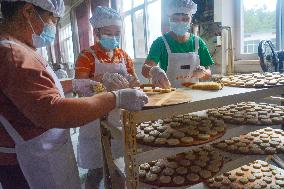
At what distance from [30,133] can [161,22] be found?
4.83m

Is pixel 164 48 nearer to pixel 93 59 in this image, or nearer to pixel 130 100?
pixel 93 59

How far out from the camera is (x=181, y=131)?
59.6 inches

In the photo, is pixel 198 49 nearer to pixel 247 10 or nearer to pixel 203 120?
pixel 203 120

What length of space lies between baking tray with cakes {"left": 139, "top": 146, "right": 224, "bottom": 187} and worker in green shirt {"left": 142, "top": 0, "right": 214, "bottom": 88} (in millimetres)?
759

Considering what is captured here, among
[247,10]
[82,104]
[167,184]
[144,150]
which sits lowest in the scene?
[167,184]

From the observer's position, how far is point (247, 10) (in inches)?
167

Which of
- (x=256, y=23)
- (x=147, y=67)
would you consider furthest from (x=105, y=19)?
(x=256, y=23)

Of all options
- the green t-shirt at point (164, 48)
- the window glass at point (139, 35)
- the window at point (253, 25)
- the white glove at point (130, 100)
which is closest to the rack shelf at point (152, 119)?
the white glove at point (130, 100)

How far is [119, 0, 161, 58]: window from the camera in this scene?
20.7ft

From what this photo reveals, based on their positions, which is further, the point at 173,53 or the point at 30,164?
the point at 173,53

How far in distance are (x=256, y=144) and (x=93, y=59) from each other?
1.48 metres

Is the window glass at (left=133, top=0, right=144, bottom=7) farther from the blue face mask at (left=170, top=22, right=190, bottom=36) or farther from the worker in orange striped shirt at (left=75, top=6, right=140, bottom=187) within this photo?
the blue face mask at (left=170, top=22, right=190, bottom=36)

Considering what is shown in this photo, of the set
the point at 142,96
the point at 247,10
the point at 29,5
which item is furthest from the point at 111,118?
the point at 247,10

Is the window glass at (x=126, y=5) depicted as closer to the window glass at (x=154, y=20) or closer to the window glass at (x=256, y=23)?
the window glass at (x=154, y=20)
